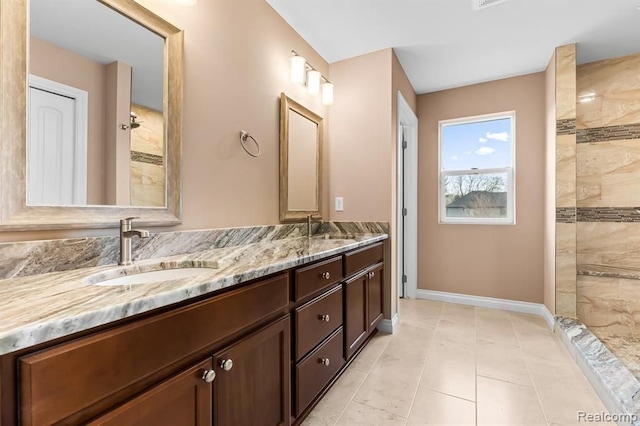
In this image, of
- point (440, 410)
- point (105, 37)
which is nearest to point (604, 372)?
point (440, 410)

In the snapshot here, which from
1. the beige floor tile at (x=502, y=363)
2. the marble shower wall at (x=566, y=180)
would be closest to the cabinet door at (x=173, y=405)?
the beige floor tile at (x=502, y=363)

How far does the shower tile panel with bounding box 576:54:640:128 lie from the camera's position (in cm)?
266

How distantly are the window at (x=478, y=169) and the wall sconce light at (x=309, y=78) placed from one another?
1.59m

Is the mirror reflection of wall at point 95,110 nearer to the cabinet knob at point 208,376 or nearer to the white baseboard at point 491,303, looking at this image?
the cabinet knob at point 208,376

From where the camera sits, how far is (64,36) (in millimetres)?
1063

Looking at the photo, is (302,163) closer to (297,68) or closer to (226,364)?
(297,68)

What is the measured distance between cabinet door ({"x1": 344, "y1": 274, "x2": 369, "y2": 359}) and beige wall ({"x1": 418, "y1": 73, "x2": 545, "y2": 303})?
1710 millimetres

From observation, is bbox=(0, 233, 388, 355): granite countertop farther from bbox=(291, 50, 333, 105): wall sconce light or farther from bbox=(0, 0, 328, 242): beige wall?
bbox=(291, 50, 333, 105): wall sconce light

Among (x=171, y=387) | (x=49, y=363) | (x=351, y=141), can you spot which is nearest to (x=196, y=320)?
(x=171, y=387)

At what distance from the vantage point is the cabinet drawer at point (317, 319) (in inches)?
54.1

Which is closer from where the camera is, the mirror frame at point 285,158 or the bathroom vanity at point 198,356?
the bathroom vanity at point 198,356

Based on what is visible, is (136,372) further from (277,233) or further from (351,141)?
(351,141)

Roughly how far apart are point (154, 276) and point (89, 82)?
77 cm

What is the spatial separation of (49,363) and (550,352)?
288 cm
